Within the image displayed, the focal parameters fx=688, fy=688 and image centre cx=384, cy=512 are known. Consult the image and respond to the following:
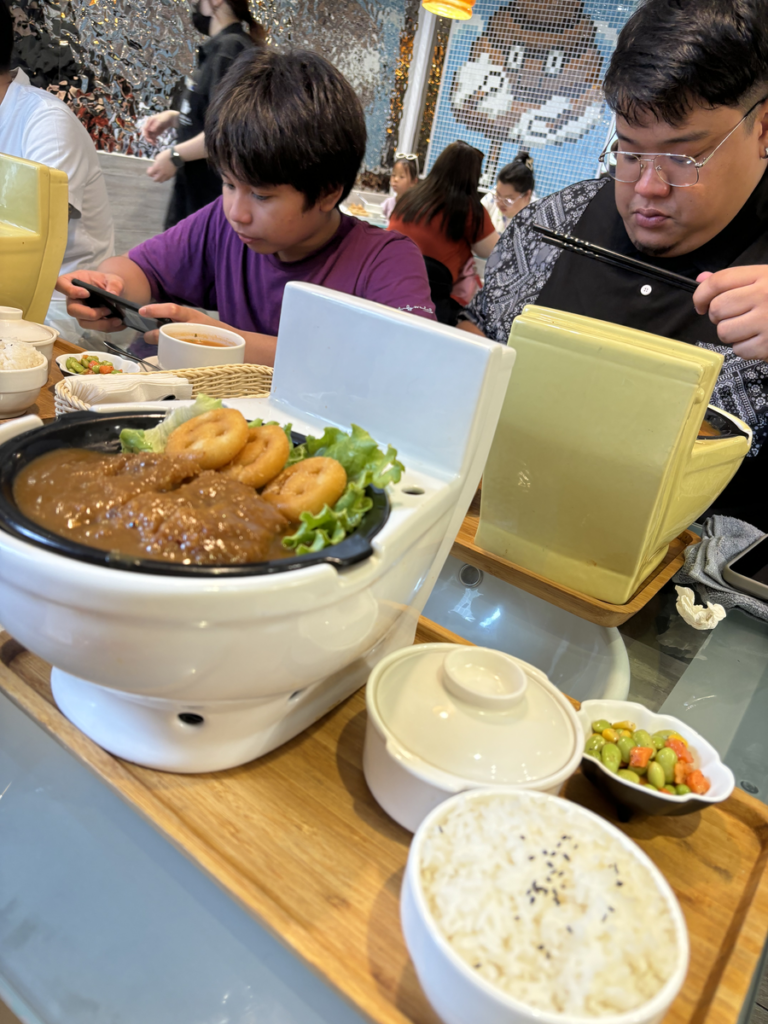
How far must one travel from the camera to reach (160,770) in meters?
0.75

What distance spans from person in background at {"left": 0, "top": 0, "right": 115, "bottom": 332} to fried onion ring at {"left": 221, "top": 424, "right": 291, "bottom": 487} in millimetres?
2401

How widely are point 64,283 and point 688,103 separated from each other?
1.52m

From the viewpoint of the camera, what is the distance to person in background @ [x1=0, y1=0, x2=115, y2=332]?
285 cm

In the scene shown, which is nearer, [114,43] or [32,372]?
[32,372]

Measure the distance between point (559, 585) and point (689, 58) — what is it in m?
1.05

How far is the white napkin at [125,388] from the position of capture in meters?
1.23

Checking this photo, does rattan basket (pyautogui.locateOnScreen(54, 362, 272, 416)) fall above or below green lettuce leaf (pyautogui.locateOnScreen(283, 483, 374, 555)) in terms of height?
below

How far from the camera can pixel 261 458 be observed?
76cm

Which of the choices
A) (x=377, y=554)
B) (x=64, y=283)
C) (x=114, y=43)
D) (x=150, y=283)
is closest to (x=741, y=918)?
(x=377, y=554)

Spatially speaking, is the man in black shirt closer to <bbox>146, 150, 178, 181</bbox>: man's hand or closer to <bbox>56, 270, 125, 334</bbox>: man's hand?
<bbox>56, 270, 125, 334</bbox>: man's hand

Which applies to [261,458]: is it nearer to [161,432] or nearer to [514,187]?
[161,432]

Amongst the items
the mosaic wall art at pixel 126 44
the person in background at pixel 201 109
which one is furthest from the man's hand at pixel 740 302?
the mosaic wall art at pixel 126 44

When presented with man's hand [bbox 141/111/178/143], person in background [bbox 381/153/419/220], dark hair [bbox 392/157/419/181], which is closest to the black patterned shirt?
man's hand [bbox 141/111/178/143]

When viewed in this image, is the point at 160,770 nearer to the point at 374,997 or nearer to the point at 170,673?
the point at 170,673
